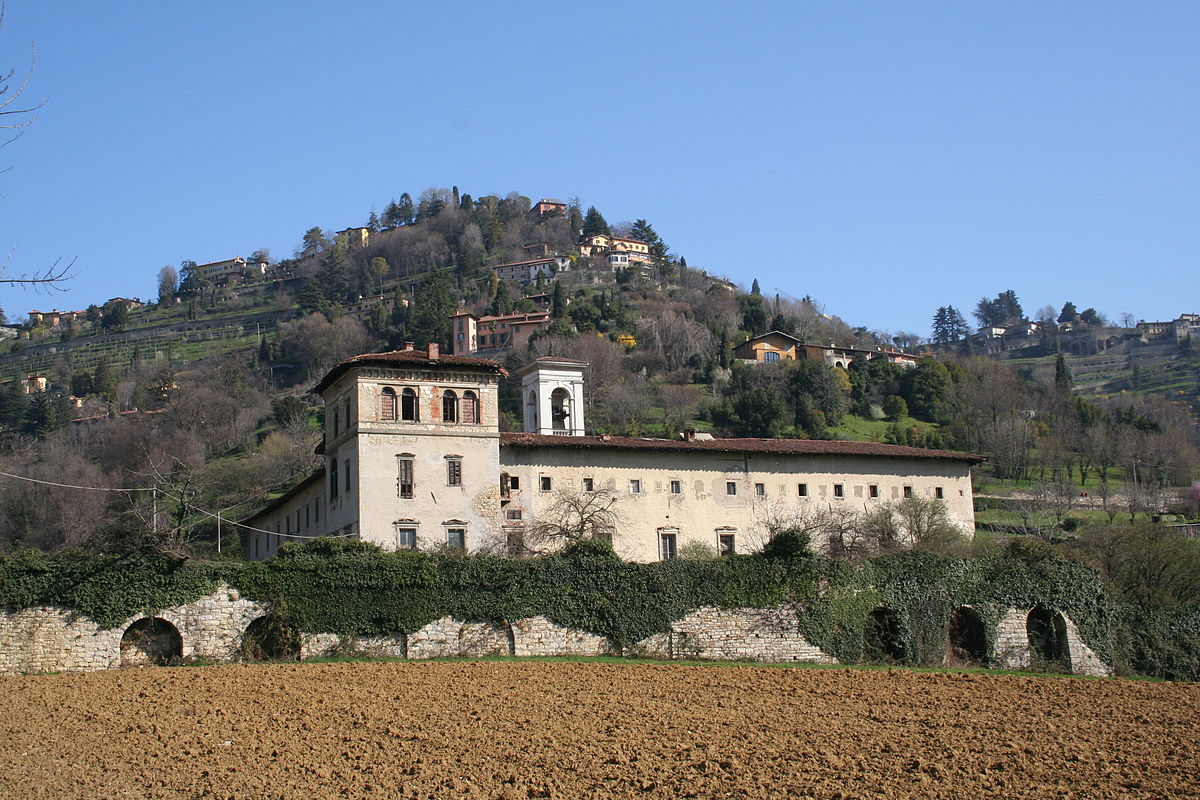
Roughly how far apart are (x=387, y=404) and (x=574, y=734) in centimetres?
2388

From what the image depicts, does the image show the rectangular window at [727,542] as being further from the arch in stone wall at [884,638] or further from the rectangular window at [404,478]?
the rectangular window at [404,478]

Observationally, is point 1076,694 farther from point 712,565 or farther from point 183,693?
point 183,693

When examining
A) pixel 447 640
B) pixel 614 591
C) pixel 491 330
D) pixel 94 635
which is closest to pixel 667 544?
pixel 614 591

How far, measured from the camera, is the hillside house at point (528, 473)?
151ft

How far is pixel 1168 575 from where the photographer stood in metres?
44.0

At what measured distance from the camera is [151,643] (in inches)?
1326

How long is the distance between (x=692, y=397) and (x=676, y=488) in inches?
2538

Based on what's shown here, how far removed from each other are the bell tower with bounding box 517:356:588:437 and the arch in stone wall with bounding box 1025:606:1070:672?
2059cm

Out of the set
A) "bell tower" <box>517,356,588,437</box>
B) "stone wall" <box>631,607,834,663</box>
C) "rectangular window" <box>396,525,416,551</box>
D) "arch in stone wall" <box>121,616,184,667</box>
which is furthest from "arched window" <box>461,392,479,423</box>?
"arch in stone wall" <box>121,616,184,667</box>

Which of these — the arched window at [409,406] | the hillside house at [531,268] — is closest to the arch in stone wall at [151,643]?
the arched window at [409,406]

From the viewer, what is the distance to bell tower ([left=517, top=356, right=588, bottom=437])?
5569 cm

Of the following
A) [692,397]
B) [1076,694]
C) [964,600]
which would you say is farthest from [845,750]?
[692,397]

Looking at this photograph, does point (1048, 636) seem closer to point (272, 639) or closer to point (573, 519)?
point (573, 519)

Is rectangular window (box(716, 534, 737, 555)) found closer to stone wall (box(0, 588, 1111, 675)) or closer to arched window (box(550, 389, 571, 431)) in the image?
arched window (box(550, 389, 571, 431))
